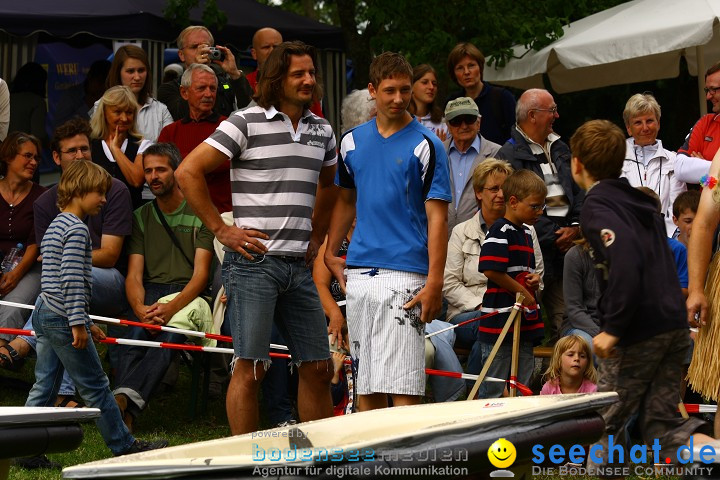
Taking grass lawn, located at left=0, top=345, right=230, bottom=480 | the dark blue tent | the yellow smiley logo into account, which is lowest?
grass lawn, located at left=0, top=345, right=230, bottom=480

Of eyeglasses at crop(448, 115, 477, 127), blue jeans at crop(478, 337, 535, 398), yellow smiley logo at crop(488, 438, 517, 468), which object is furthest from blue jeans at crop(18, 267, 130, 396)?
yellow smiley logo at crop(488, 438, 517, 468)

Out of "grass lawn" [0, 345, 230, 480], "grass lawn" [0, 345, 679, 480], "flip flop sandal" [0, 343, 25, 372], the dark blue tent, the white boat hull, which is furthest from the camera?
the dark blue tent

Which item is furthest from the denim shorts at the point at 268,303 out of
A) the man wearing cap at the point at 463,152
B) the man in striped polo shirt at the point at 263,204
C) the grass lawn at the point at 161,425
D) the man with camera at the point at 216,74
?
the man with camera at the point at 216,74

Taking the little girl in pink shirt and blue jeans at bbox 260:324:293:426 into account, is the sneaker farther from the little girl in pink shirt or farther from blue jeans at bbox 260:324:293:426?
the little girl in pink shirt

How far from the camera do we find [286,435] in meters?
5.16

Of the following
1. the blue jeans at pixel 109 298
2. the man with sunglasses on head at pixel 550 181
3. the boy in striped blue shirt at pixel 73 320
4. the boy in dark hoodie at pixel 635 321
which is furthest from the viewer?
the man with sunglasses on head at pixel 550 181

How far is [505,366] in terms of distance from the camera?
25.9 feet

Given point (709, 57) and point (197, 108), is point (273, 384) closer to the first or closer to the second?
point (197, 108)

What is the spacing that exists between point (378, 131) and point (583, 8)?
778 cm

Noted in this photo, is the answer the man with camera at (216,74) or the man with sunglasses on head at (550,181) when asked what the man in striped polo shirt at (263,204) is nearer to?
the man with sunglasses on head at (550,181)

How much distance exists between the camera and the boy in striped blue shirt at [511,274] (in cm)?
782

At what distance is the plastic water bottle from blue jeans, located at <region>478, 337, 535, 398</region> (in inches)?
141

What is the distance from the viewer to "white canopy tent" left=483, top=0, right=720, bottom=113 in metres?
10.6

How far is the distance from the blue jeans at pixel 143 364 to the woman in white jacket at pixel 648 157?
12.3ft
